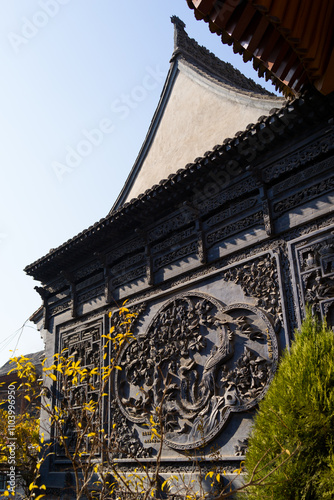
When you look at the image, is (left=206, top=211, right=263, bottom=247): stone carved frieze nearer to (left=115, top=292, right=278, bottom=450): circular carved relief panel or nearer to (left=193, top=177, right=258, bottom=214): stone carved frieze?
(left=193, top=177, right=258, bottom=214): stone carved frieze

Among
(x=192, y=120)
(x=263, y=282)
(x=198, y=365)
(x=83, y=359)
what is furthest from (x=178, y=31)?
(x=198, y=365)

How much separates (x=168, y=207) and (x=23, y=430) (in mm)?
5335

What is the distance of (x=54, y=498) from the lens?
26.9 ft

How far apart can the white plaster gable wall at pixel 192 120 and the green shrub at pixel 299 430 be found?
3990 millimetres

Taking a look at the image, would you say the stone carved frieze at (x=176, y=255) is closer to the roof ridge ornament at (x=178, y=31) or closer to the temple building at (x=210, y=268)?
the temple building at (x=210, y=268)

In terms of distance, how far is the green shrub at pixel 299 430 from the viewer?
3.66 metres

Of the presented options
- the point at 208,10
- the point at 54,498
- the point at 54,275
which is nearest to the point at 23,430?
the point at 54,498

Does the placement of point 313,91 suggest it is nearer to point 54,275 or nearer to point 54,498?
point 54,275

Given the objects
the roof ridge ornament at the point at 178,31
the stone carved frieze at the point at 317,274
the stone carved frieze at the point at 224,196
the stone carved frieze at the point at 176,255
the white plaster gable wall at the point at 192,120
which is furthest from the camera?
the roof ridge ornament at the point at 178,31

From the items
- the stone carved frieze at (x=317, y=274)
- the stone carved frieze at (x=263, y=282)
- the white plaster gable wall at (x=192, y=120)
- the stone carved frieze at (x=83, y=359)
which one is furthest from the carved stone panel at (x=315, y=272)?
the stone carved frieze at (x=83, y=359)

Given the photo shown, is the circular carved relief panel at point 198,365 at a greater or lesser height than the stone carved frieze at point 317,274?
lesser

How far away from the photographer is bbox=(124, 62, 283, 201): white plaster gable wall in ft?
25.0

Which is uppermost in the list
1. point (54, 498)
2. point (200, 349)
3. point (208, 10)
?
point (208, 10)

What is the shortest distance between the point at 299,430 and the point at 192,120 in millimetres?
5919
